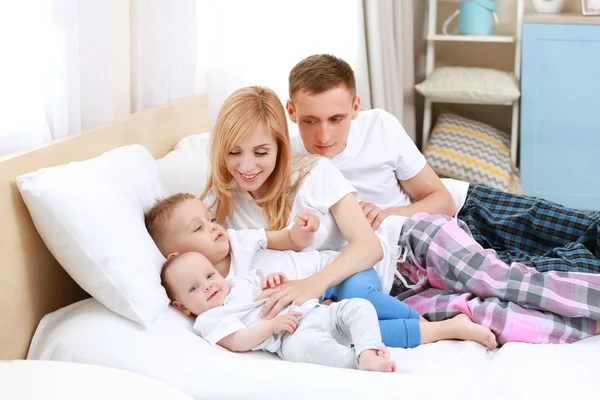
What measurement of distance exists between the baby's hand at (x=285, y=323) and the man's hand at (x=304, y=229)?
0.26 meters

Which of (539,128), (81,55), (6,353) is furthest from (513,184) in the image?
(6,353)

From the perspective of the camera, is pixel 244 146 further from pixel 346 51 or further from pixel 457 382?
pixel 346 51

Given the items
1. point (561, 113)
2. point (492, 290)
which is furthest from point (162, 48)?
point (561, 113)

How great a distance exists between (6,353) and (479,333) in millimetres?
835

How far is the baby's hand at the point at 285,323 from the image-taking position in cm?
136

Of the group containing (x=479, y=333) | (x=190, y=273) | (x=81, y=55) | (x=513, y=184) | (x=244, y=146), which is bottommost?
(x=513, y=184)

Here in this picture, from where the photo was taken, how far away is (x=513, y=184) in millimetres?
3654

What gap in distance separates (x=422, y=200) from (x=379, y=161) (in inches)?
6.0

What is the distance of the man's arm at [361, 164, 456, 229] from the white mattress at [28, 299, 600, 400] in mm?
539

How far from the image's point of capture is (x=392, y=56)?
11.6ft

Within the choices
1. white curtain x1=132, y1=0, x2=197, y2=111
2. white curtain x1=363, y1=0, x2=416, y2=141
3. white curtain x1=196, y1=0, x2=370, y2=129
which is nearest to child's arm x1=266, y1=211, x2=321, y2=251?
white curtain x1=132, y1=0, x2=197, y2=111

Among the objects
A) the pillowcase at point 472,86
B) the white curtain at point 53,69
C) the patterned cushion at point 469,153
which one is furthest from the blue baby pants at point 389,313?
the pillowcase at point 472,86

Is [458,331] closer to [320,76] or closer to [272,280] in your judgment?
[272,280]

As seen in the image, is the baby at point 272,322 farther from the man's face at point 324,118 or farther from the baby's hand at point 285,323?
the man's face at point 324,118
